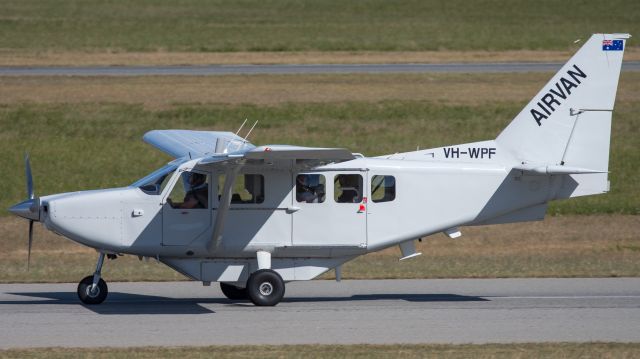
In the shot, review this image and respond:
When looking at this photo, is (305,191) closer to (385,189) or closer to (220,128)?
(385,189)

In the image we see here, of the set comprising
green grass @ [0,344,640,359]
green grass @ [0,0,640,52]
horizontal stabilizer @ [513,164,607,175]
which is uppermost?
green grass @ [0,0,640,52]

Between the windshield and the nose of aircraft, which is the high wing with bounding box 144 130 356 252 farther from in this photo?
the nose of aircraft

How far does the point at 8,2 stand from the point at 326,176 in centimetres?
6280

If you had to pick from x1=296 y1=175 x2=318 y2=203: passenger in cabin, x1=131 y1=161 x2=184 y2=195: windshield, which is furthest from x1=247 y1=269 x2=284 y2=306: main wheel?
x1=131 y1=161 x2=184 y2=195: windshield

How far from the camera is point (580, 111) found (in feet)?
51.6

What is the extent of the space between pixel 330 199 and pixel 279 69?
2661 cm

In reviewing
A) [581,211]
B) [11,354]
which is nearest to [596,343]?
[11,354]

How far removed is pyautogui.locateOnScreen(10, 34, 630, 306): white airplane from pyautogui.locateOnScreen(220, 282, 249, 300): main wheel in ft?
0.97

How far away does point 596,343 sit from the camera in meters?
12.5

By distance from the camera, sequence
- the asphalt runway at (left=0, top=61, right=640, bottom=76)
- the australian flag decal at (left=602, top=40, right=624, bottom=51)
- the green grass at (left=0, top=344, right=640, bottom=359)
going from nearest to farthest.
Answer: the green grass at (left=0, top=344, right=640, bottom=359) < the australian flag decal at (left=602, top=40, right=624, bottom=51) < the asphalt runway at (left=0, top=61, right=640, bottom=76)

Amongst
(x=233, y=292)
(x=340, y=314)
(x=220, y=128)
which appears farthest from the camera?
(x=220, y=128)

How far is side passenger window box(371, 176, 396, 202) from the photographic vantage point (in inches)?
609

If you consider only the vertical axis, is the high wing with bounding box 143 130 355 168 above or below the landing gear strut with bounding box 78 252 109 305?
above

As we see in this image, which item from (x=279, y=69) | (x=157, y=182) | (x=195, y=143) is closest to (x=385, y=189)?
(x=157, y=182)
